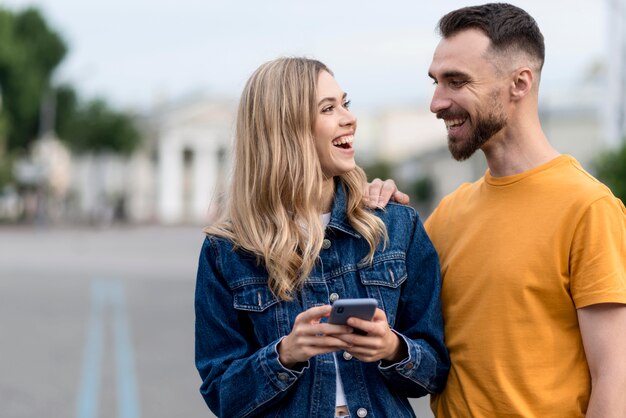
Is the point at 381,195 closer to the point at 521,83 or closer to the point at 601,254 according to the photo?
the point at 521,83

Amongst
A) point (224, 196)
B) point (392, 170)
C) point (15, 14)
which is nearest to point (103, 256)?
point (224, 196)

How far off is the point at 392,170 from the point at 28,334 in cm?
6950

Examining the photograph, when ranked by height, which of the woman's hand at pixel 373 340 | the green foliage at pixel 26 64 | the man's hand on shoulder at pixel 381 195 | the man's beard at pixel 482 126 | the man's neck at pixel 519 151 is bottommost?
the woman's hand at pixel 373 340

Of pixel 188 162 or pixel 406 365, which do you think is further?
pixel 188 162

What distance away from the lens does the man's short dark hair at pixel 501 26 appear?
9.09 ft

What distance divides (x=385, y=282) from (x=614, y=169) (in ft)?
37.6

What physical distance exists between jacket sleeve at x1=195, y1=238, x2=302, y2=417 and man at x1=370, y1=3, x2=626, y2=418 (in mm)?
516

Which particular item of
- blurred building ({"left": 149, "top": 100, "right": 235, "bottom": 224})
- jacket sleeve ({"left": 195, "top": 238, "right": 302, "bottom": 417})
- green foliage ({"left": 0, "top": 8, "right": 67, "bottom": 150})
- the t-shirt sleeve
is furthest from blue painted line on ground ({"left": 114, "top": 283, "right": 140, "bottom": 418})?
blurred building ({"left": 149, "top": 100, "right": 235, "bottom": 224})

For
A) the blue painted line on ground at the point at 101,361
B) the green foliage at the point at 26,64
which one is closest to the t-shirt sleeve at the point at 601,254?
the blue painted line on ground at the point at 101,361

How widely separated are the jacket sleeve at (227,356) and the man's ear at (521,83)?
919 mm

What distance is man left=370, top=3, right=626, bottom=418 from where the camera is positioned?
8.31 feet

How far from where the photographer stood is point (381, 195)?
9.68 ft

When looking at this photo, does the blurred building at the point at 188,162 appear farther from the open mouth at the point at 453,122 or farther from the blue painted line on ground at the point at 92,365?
the open mouth at the point at 453,122

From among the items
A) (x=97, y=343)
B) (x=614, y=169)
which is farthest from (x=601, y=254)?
(x=614, y=169)
